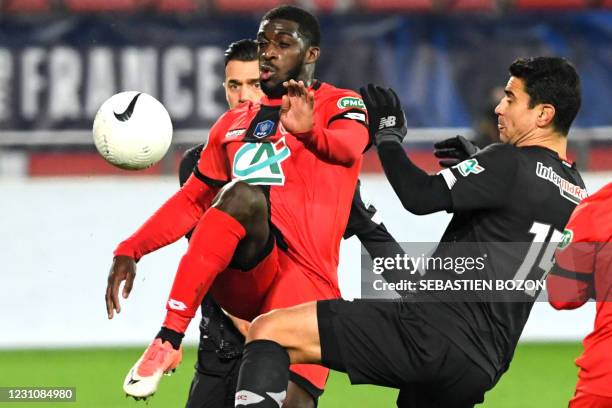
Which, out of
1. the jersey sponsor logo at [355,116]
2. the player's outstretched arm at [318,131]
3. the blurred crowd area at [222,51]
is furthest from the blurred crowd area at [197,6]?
the player's outstretched arm at [318,131]

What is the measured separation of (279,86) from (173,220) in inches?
27.8

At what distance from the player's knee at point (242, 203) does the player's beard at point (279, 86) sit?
Result: 0.77 m

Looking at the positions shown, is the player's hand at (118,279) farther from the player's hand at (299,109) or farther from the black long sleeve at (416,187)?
the black long sleeve at (416,187)

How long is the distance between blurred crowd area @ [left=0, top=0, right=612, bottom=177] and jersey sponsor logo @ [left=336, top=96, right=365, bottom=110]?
20.9 ft

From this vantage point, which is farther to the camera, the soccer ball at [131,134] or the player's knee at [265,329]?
the soccer ball at [131,134]

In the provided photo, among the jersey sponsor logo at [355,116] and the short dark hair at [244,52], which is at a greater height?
the short dark hair at [244,52]

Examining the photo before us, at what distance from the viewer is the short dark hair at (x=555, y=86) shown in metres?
4.23

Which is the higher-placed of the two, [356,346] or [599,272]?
[599,272]

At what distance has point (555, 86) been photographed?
4.24 m

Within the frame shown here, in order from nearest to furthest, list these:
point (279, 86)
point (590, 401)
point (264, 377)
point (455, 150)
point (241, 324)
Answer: point (264, 377) → point (590, 401) → point (455, 150) → point (279, 86) → point (241, 324)

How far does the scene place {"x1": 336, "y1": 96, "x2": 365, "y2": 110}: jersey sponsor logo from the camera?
4.64 metres

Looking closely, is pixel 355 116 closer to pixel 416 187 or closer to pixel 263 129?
pixel 263 129

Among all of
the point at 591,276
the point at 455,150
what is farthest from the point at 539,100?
Answer: the point at 591,276

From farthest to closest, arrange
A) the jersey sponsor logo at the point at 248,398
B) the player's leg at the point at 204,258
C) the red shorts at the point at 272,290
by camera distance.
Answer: the red shorts at the point at 272,290
the player's leg at the point at 204,258
the jersey sponsor logo at the point at 248,398
